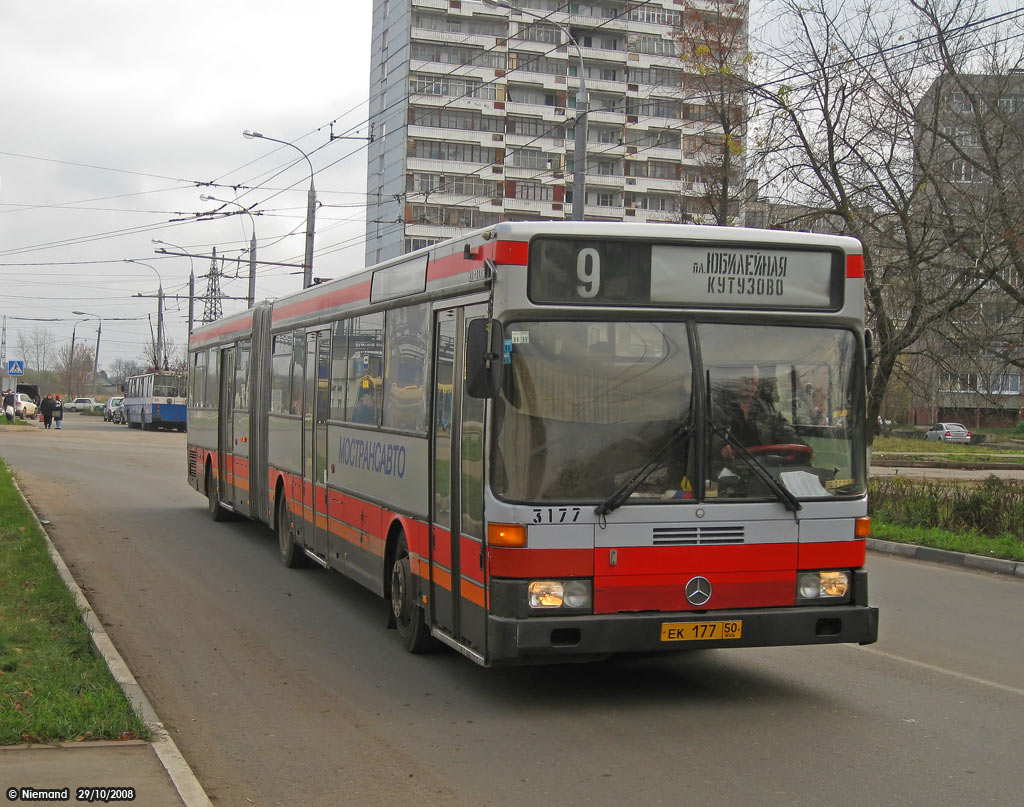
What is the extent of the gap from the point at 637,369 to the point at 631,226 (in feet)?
3.05

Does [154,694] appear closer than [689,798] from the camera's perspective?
No

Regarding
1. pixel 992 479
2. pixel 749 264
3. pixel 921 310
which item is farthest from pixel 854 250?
pixel 921 310

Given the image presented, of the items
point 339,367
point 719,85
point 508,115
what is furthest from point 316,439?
point 508,115

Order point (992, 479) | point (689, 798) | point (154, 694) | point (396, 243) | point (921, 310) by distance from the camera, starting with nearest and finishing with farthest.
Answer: point (689, 798) < point (154, 694) < point (992, 479) < point (921, 310) < point (396, 243)

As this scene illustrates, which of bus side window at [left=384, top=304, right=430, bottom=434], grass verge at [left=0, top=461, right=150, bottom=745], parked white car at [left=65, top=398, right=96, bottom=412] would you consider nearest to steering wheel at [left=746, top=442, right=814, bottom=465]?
bus side window at [left=384, top=304, right=430, bottom=434]

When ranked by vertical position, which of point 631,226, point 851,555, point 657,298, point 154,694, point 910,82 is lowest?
point 154,694

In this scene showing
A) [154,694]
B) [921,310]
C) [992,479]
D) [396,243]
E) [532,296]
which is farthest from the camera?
[396,243]

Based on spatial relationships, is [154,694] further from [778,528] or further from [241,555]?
[241,555]

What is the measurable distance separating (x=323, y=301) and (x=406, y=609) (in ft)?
13.9

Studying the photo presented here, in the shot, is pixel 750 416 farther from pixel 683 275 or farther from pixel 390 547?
pixel 390 547

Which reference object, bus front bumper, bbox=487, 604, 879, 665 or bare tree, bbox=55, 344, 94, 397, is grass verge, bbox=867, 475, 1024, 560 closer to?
bus front bumper, bbox=487, 604, 879, 665

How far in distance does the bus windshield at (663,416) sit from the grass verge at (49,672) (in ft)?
8.07

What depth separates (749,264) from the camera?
742cm

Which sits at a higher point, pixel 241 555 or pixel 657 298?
pixel 657 298
